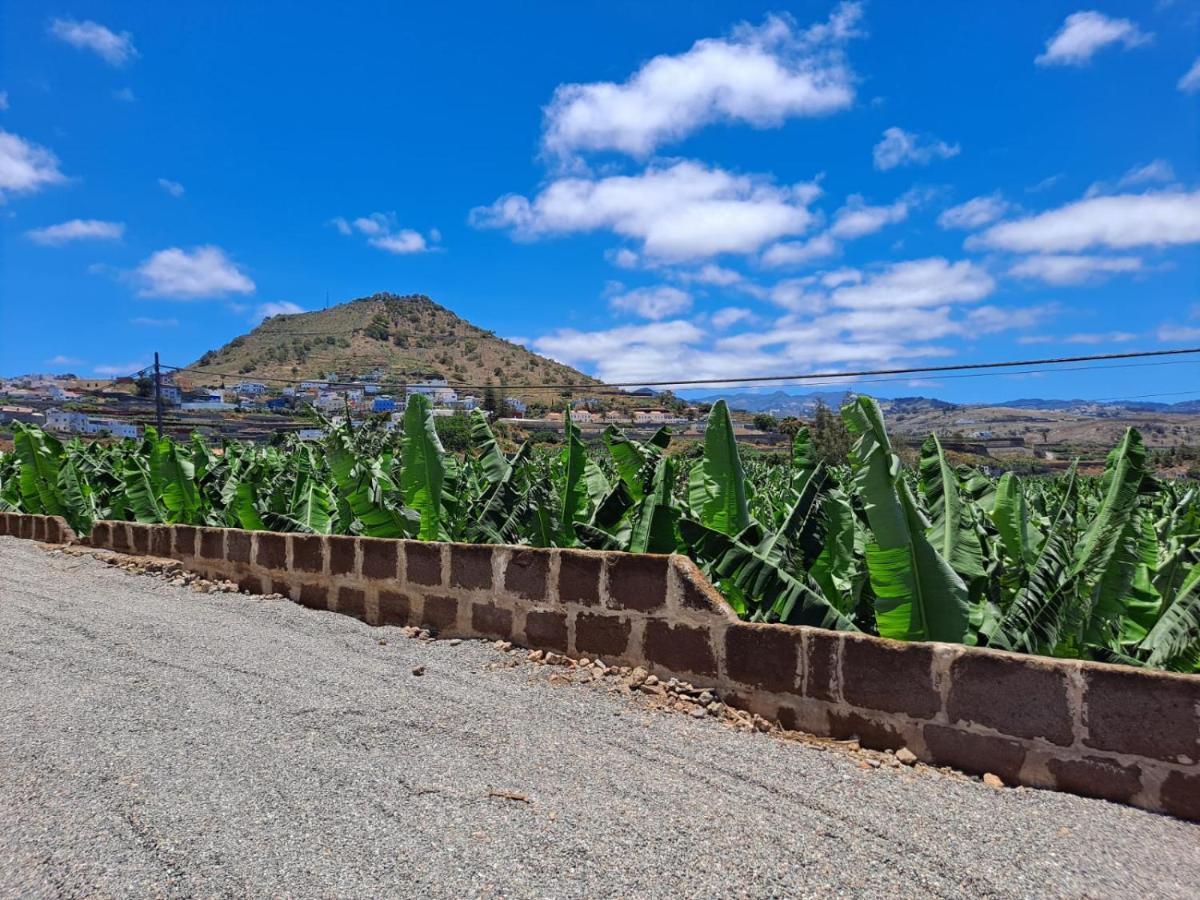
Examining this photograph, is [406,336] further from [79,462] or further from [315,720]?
[315,720]

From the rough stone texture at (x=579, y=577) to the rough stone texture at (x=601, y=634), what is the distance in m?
0.11

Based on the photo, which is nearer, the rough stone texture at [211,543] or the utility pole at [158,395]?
the rough stone texture at [211,543]

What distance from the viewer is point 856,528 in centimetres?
558

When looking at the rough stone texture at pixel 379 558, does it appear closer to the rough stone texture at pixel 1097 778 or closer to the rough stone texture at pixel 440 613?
the rough stone texture at pixel 440 613

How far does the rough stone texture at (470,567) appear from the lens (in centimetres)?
586

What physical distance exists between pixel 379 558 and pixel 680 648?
3.02m

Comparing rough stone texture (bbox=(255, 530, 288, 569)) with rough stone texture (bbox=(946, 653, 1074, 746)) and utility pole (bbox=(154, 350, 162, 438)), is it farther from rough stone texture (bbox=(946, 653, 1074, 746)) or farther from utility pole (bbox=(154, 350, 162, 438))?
utility pole (bbox=(154, 350, 162, 438))

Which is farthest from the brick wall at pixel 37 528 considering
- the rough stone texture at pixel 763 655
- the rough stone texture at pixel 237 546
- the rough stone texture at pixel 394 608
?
the rough stone texture at pixel 763 655

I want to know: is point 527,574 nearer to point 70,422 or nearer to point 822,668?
point 822,668

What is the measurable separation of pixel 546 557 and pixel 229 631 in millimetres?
2982

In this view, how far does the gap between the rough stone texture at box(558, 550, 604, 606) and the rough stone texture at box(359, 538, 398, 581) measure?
70.0 inches

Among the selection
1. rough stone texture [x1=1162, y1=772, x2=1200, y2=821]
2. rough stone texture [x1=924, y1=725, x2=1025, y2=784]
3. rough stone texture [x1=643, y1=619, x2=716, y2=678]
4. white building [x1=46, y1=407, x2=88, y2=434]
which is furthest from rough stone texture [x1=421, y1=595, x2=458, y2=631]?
white building [x1=46, y1=407, x2=88, y2=434]

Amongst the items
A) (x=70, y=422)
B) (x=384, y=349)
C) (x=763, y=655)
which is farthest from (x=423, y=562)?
(x=384, y=349)

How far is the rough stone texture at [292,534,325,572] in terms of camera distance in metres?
7.18
